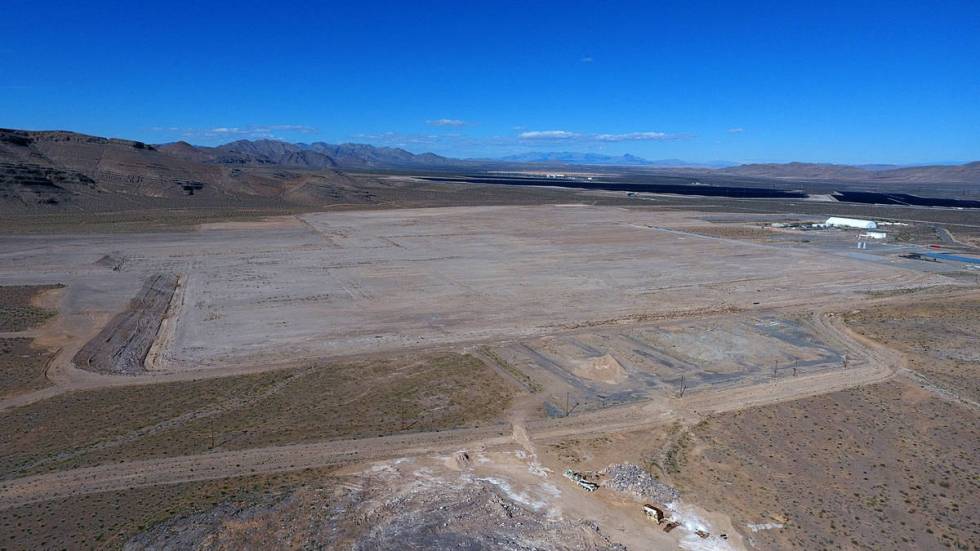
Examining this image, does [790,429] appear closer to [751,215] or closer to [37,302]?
[37,302]

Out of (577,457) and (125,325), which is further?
(125,325)

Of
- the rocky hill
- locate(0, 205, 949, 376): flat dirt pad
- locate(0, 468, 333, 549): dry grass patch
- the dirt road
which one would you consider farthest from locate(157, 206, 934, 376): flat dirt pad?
the rocky hill

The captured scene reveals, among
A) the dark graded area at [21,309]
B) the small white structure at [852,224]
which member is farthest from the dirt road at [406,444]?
the small white structure at [852,224]

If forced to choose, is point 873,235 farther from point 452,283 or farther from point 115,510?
point 115,510

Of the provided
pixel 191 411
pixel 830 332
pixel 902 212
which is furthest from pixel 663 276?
pixel 902 212

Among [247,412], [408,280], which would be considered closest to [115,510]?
[247,412]

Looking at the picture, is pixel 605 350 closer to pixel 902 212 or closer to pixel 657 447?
pixel 657 447

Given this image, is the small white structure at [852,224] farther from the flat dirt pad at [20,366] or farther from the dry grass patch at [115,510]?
the flat dirt pad at [20,366]

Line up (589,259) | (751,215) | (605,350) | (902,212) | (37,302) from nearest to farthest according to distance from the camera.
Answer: (605,350) < (37,302) < (589,259) < (751,215) < (902,212)

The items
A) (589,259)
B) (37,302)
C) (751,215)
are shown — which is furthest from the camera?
(751,215)
